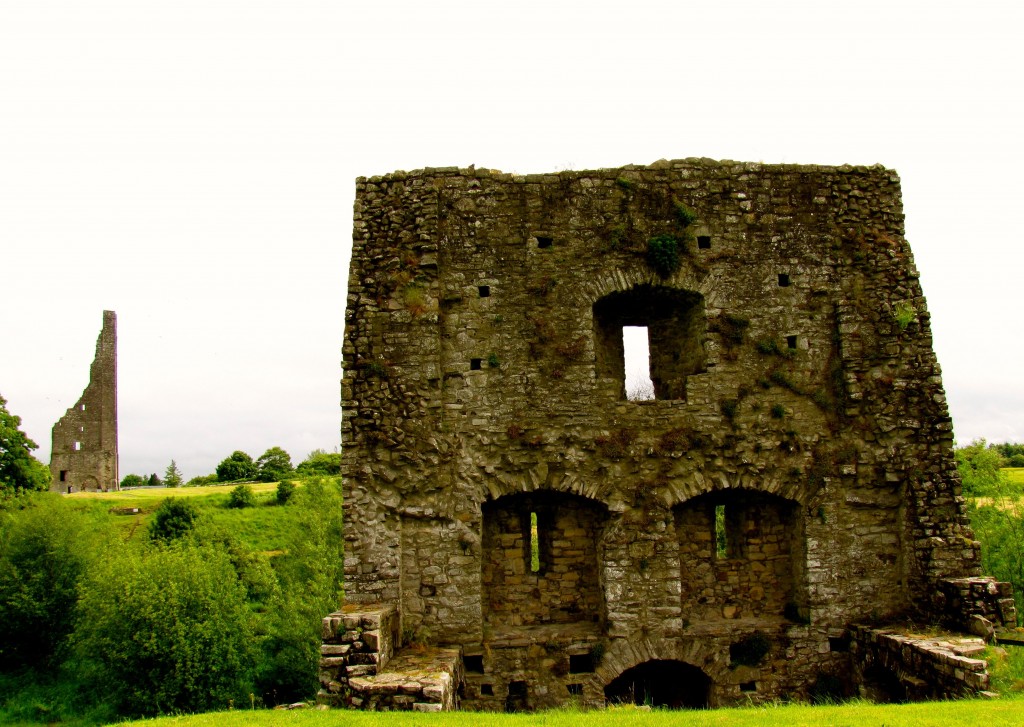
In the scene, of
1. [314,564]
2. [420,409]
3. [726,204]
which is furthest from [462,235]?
[314,564]

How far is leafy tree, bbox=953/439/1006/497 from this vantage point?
26297 mm

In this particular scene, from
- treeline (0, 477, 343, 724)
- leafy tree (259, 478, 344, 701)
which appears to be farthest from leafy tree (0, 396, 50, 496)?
leafy tree (259, 478, 344, 701)

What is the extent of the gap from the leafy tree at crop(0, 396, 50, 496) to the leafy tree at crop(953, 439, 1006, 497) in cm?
3636

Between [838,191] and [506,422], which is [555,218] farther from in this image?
[838,191]

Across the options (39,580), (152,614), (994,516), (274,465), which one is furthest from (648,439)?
(274,465)

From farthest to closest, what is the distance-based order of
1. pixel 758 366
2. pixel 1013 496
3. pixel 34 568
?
pixel 34 568 → pixel 1013 496 → pixel 758 366

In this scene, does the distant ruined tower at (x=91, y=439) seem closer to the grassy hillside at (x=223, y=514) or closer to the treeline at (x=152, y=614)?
the grassy hillside at (x=223, y=514)

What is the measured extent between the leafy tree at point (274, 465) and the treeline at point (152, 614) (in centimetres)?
2412

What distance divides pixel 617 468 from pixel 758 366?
289cm

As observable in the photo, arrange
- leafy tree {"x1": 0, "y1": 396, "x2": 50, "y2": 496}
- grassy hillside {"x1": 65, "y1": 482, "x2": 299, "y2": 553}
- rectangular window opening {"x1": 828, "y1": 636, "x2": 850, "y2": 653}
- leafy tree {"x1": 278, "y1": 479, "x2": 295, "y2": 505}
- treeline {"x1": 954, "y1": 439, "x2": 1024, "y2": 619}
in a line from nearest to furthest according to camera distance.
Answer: rectangular window opening {"x1": 828, "y1": 636, "x2": 850, "y2": 653}
treeline {"x1": 954, "y1": 439, "x2": 1024, "y2": 619}
leafy tree {"x1": 0, "y1": 396, "x2": 50, "y2": 496}
grassy hillside {"x1": 65, "y1": 482, "x2": 299, "y2": 553}
leafy tree {"x1": 278, "y1": 479, "x2": 295, "y2": 505}

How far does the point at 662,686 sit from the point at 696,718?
4245 mm

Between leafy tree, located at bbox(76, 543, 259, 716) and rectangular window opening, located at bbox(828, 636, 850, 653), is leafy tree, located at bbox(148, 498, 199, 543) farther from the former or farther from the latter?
rectangular window opening, located at bbox(828, 636, 850, 653)

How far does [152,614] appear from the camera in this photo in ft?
65.9

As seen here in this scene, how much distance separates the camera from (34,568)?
26.7 m
